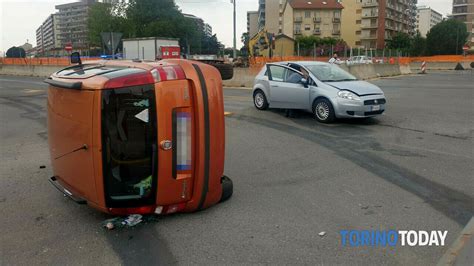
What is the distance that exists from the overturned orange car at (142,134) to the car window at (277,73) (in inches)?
279

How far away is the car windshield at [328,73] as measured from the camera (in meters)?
10.4

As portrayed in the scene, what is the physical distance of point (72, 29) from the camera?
12888cm

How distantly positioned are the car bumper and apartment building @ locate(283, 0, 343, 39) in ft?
331

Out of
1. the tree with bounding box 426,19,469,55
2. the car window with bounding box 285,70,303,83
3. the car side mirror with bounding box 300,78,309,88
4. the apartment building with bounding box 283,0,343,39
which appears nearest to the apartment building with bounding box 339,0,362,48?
the apartment building with bounding box 283,0,343,39

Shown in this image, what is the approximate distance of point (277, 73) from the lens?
11.4 metres

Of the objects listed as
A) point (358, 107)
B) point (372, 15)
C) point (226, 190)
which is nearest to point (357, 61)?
point (358, 107)

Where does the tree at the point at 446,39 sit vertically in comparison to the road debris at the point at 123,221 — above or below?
above

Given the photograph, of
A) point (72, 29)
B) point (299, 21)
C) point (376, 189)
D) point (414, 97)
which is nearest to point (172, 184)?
point (376, 189)

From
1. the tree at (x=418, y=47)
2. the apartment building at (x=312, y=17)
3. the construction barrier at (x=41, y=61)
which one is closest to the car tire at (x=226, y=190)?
the construction barrier at (x=41, y=61)

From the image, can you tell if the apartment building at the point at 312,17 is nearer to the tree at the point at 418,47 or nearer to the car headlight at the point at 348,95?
the tree at the point at 418,47

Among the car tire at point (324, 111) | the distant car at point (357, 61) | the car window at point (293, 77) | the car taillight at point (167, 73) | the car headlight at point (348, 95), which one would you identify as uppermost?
the distant car at point (357, 61)

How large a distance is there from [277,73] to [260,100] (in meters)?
1.14

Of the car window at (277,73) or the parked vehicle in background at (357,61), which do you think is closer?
the car window at (277,73)

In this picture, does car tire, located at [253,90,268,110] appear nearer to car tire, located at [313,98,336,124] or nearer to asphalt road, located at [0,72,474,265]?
car tire, located at [313,98,336,124]
